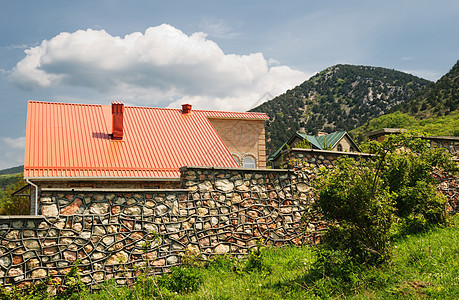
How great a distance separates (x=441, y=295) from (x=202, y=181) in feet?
16.1

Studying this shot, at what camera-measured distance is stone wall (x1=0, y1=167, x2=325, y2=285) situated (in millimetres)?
6512

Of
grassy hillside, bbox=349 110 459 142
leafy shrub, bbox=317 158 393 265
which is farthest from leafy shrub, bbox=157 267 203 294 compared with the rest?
grassy hillside, bbox=349 110 459 142

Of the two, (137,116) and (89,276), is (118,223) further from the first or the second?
(137,116)

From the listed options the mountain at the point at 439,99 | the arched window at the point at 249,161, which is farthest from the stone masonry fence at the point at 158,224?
the mountain at the point at 439,99

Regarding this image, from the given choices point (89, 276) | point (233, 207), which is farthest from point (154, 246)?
point (233, 207)

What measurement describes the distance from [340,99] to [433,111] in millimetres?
24464

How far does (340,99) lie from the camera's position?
6869 cm

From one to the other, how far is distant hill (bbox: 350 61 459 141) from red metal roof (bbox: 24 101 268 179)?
97.3 feet

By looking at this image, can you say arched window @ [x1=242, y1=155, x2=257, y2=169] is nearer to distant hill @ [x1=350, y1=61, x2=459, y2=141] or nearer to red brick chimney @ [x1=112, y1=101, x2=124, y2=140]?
red brick chimney @ [x1=112, y1=101, x2=124, y2=140]

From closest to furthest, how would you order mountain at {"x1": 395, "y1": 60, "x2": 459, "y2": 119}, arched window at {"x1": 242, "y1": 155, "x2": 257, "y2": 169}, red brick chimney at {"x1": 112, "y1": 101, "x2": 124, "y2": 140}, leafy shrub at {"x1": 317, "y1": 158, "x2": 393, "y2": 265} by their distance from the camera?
leafy shrub at {"x1": 317, "y1": 158, "x2": 393, "y2": 265} < red brick chimney at {"x1": 112, "y1": 101, "x2": 124, "y2": 140} < arched window at {"x1": 242, "y1": 155, "x2": 257, "y2": 169} < mountain at {"x1": 395, "y1": 60, "x2": 459, "y2": 119}

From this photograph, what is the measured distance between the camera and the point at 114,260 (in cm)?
707

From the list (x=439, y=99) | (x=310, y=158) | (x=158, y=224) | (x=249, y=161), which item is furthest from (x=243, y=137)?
(x=439, y=99)

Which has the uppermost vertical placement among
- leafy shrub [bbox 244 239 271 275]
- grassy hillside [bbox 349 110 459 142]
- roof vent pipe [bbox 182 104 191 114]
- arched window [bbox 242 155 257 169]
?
grassy hillside [bbox 349 110 459 142]

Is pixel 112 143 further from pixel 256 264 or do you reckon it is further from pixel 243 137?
pixel 256 264
